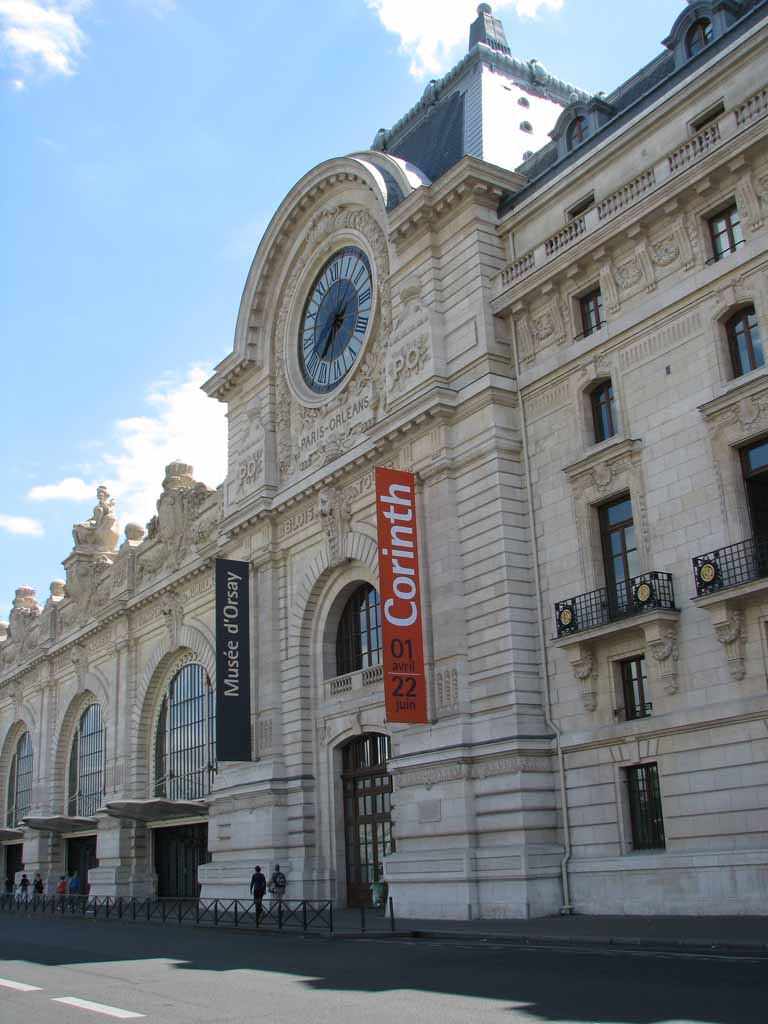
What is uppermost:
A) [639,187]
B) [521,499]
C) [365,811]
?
[639,187]

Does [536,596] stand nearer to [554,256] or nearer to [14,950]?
[554,256]

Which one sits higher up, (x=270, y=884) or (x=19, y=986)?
(x=270, y=884)

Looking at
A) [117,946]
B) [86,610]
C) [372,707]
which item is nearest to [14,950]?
[117,946]

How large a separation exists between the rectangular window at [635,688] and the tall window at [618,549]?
124 cm

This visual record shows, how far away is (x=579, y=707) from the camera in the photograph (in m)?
25.5

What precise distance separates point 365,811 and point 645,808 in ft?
36.9

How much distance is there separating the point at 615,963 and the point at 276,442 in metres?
25.5

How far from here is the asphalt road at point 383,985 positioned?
11508 millimetres

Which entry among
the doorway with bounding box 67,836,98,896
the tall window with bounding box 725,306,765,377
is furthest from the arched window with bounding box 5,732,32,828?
the tall window with bounding box 725,306,765,377

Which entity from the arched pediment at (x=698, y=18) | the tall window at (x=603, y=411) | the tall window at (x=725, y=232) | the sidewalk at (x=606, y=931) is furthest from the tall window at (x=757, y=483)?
the arched pediment at (x=698, y=18)

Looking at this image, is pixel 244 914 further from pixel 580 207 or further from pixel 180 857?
pixel 580 207

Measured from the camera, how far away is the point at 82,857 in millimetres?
56062

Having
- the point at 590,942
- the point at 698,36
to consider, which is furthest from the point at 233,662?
the point at 698,36

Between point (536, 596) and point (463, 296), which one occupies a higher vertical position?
point (463, 296)
